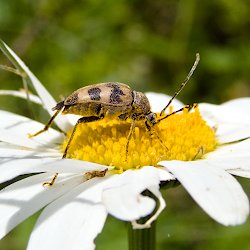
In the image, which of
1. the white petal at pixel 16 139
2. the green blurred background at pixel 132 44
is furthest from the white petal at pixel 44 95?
the green blurred background at pixel 132 44

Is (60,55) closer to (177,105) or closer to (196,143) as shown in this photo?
(177,105)

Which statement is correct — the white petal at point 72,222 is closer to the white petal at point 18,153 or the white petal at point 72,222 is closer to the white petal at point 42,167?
the white petal at point 42,167

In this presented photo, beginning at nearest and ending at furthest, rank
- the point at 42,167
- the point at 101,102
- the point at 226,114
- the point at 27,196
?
the point at 42,167 < the point at 27,196 < the point at 101,102 < the point at 226,114

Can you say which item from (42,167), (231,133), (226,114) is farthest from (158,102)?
(42,167)

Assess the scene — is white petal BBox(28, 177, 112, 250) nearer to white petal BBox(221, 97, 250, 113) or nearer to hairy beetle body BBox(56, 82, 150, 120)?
hairy beetle body BBox(56, 82, 150, 120)

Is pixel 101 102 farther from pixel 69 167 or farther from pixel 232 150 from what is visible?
pixel 232 150

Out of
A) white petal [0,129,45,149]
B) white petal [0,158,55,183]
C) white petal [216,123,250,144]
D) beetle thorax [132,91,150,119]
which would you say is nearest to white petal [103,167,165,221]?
white petal [0,158,55,183]
